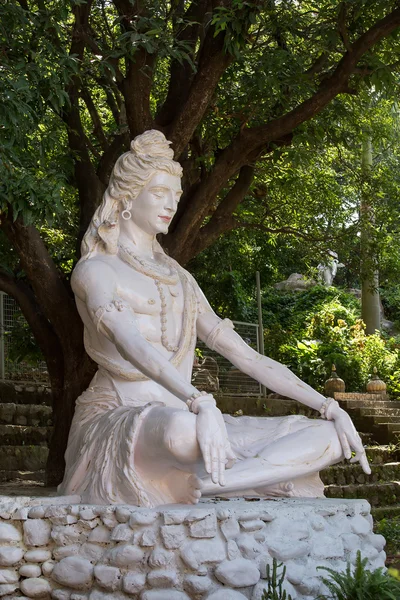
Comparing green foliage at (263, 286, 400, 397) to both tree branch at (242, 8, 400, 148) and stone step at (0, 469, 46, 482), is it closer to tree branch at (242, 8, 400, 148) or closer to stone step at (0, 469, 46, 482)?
stone step at (0, 469, 46, 482)

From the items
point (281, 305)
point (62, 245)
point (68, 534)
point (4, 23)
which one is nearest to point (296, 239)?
point (62, 245)

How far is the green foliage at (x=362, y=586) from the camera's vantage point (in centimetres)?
410

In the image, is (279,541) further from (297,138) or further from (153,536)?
(297,138)

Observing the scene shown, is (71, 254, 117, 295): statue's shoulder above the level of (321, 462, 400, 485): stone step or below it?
above

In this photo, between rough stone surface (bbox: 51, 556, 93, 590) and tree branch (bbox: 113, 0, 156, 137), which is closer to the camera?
rough stone surface (bbox: 51, 556, 93, 590)

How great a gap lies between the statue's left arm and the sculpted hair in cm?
63

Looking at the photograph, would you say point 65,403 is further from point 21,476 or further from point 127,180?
point 127,180

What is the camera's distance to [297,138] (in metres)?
7.55

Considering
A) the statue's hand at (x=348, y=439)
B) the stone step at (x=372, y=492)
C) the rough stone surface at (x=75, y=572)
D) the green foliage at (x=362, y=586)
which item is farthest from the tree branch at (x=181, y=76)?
the stone step at (x=372, y=492)

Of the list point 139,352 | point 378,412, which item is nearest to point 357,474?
point 378,412

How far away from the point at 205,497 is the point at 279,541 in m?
0.60

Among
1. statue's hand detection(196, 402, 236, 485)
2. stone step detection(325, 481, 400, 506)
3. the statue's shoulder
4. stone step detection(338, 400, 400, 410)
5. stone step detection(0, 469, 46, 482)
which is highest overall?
stone step detection(338, 400, 400, 410)

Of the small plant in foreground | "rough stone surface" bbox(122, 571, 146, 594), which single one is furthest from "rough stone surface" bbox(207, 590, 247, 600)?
"rough stone surface" bbox(122, 571, 146, 594)

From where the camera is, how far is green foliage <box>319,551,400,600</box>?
13.5 ft
